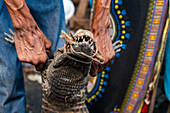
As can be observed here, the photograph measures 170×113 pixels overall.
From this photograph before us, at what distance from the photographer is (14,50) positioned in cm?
59

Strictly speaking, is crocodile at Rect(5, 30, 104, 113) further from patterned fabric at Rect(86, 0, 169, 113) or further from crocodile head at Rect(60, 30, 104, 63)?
patterned fabric at Rect(86, 0, 169, 113)

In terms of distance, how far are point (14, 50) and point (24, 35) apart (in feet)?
0.49

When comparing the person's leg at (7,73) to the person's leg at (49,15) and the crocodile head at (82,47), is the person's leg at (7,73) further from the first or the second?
the crocodile head at (82,47)

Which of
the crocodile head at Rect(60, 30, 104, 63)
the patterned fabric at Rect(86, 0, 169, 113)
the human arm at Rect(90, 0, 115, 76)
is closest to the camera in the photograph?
the crocodile head at Rect(60, 30, 104, 63)

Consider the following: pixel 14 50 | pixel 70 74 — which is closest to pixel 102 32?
pixel 70 74

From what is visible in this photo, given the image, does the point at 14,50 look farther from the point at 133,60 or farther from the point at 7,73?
the point at 133,60

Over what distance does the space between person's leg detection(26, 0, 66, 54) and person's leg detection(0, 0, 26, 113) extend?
0.09 meters

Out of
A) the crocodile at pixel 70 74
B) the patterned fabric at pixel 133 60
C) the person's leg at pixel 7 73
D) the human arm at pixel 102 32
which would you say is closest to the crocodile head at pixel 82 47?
the crocodile at pixel 70 74

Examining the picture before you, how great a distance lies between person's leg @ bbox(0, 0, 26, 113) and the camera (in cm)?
56

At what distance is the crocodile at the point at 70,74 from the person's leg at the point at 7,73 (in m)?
0.04

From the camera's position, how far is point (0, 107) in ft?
1.80

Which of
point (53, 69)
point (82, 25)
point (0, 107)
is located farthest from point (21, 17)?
point (82, 25)

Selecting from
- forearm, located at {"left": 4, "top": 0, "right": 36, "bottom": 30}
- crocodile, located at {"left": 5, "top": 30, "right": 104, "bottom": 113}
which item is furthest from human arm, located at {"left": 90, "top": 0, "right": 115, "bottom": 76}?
forearm, located at {"left": 4, "top": 0, "right": 36, "bottom": 30}

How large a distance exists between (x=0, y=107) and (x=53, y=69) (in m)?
0.23
